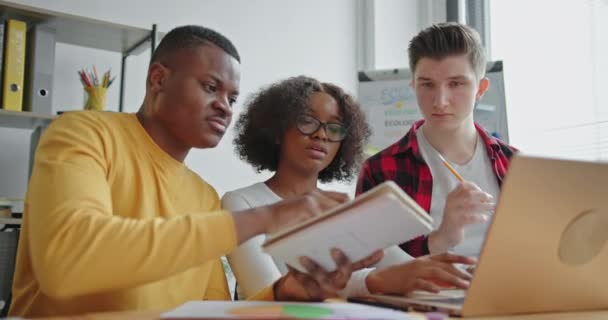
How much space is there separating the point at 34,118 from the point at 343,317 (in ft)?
6.32

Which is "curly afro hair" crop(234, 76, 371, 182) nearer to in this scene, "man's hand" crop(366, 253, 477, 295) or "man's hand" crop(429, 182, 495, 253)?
"man's hand" crop(429, 182, 495, 253)

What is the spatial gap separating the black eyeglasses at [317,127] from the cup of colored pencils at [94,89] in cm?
107

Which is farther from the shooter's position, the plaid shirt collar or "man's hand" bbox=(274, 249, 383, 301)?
the plaid shirt collar

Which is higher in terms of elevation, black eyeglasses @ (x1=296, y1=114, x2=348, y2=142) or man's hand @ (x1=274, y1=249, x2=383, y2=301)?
black eyeglasses @ (x1=296, y1=114, x2=348, y2=142)

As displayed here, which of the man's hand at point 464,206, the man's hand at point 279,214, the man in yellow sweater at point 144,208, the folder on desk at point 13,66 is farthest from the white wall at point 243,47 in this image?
the man's hand at point 279,214

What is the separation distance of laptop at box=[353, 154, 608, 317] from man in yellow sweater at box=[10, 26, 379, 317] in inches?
9.4

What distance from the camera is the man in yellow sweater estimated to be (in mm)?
837

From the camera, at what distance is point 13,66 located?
2.17 m

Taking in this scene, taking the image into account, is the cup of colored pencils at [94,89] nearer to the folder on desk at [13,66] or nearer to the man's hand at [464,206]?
the folder on desk at [13,66]

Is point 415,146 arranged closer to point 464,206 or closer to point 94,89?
point 464,206

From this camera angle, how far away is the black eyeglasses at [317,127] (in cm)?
164

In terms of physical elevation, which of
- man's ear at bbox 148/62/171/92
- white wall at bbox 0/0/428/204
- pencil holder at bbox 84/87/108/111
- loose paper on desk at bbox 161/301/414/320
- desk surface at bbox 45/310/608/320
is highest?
white wall at bbox 0/0/428/204

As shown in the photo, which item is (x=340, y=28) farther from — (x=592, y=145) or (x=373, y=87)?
(x=592, y=145)

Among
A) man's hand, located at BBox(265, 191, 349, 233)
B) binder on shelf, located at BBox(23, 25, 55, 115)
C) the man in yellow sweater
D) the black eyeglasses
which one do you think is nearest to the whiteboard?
the black eyeglasses
